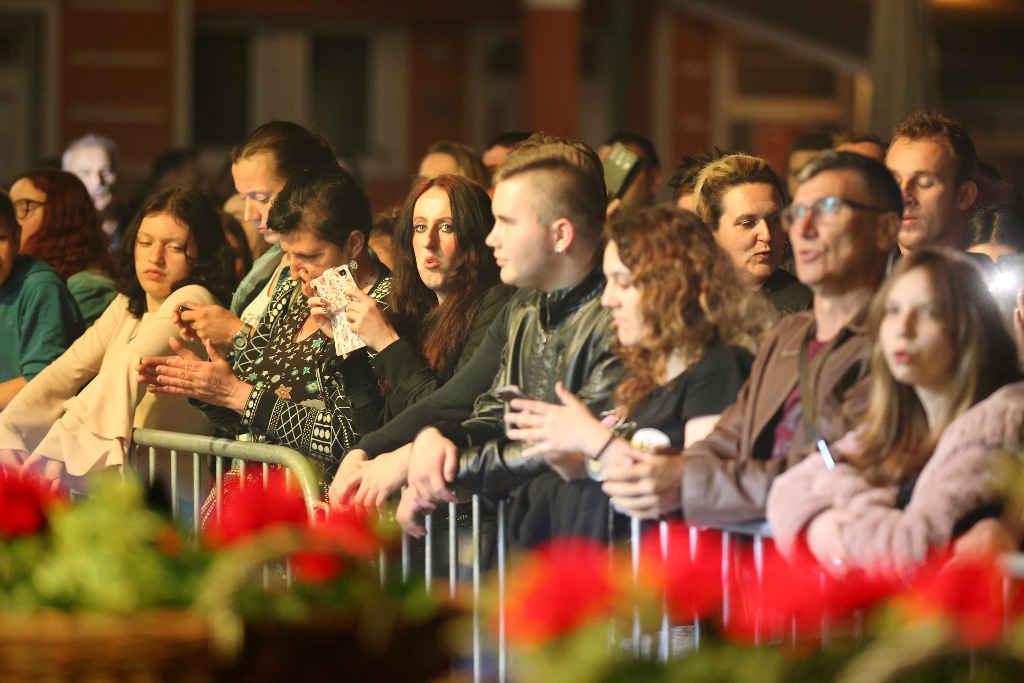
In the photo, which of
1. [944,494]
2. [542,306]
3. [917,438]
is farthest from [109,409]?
[944,494]

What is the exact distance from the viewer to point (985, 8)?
1758cm

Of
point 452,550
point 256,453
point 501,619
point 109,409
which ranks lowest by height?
point 501,619

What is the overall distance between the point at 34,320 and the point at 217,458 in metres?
1.76

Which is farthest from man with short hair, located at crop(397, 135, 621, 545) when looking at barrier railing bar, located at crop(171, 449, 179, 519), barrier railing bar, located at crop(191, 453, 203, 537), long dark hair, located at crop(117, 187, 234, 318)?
long dark hair, located at crop(117, 187, 234, 318)

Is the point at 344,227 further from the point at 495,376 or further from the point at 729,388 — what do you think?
the point at 729,388

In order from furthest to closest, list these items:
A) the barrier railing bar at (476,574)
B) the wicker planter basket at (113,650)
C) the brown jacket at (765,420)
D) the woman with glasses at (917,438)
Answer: the barrier railing bar at (476,574), the brown jacket at (765,420), the woman with glasses at (917,438), the wicker planter basket at (113,650)

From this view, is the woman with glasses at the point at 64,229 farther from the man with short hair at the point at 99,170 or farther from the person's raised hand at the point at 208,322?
the man with short hair at the point at 99,170

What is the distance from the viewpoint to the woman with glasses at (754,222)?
14.7 ft

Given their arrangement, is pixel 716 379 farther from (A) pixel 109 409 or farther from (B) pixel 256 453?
(A) pixel 109 409

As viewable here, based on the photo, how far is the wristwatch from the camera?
17.1 ft

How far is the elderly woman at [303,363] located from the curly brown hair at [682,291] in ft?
4.08

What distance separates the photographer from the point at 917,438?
3240 mm

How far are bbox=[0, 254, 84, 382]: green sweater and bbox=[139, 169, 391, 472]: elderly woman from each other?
1.09 m

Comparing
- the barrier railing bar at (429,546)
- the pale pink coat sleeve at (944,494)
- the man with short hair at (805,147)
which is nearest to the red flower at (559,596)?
the pale pink coat sleeve at (944,494)
